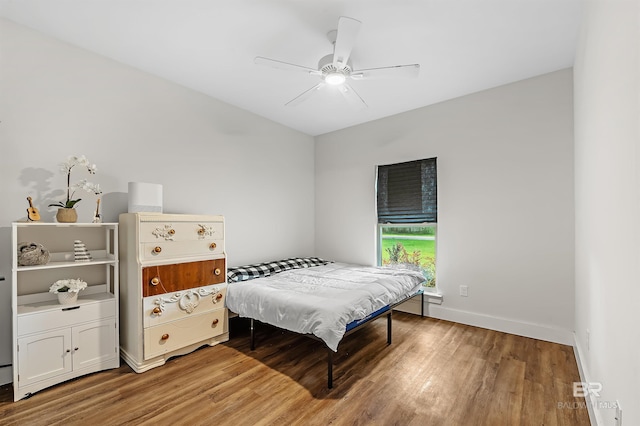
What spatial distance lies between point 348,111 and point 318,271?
2187mm

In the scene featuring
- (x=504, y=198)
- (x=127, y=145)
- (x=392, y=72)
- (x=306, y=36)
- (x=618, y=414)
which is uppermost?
(x=306, y=36)

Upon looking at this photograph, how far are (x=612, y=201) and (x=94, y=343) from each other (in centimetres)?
343

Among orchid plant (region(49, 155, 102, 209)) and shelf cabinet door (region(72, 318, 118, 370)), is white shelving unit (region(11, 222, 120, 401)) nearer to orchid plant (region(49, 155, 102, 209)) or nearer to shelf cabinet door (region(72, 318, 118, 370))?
shelf cabinet door (region(72, 318, 118, 370))

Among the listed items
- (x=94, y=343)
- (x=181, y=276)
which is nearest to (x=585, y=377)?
(x=181, y=276)

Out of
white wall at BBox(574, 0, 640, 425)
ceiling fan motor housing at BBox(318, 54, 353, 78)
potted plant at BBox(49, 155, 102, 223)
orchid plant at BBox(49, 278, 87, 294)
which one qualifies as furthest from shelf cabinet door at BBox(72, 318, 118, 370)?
white wall at BBox(574, 0, 640, 425)

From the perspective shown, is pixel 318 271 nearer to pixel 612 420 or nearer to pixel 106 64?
pixel 612 420

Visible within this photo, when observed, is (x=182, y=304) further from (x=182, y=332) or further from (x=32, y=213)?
(x=32, y=213)

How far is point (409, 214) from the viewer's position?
3.85m

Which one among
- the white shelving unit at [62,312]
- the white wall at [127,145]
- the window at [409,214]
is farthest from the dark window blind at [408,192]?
the white shelving unit at [62,312]

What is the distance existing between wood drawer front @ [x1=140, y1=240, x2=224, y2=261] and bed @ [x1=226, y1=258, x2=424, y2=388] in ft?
1.41

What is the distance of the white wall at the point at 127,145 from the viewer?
218 centimetres

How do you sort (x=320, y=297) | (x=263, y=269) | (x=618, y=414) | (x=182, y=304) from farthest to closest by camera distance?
1. (x=263, y=269)
2. (x=182, y=304)
3. (x=320, y=297)
4. (x=618, y=414)

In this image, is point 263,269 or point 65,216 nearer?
point 65,216

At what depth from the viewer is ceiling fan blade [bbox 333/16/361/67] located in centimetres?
186
